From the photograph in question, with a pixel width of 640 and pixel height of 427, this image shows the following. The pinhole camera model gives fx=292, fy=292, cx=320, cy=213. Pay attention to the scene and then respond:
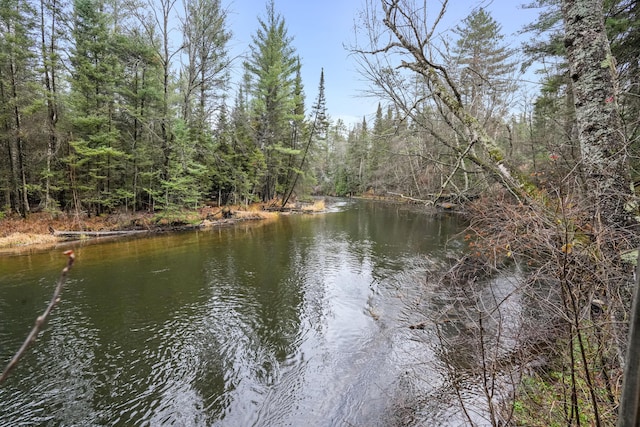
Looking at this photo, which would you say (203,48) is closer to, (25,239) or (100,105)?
(100,105)

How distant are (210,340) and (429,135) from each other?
9.77 meters

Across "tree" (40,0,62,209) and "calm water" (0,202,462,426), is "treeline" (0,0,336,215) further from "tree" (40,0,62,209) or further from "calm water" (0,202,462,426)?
"calm water" (0,202,462,426)

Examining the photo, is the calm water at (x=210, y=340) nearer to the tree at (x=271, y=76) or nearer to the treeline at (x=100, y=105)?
the treeline at (x=100, y=105)

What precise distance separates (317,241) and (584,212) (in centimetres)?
1112

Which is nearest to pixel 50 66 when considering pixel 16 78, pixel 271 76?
pixel 16 78

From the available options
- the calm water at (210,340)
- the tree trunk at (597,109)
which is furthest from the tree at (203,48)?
the tree trunk at (597,109)

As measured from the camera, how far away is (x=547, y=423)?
279cm

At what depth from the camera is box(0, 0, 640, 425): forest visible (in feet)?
7.21

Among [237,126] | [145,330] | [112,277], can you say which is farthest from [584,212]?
[237,126]

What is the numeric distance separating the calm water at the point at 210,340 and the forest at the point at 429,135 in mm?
1878

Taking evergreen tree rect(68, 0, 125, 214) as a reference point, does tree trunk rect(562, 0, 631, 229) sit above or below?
below

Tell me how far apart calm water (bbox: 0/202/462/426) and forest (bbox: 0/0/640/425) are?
73.9 inches

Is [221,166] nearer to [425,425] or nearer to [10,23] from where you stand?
[10,23]

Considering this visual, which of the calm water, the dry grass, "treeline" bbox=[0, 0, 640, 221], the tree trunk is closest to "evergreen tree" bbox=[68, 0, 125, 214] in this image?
"treeline" bbox=[0, 0, 640, 221]
